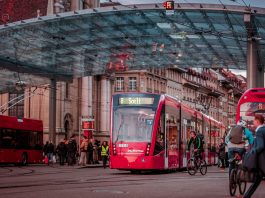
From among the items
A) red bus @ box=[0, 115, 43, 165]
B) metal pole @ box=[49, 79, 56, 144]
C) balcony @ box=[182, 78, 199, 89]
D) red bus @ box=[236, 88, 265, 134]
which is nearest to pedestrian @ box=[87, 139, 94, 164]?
red bus @ box=[0, 115, 43, 165]

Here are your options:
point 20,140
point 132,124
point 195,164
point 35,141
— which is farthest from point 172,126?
point 35,141

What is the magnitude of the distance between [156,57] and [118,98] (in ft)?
89.2

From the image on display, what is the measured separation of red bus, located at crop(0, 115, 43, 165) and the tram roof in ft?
16.2

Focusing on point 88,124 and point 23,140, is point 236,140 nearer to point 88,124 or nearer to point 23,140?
point 23,140

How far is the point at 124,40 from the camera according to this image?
1866 inches

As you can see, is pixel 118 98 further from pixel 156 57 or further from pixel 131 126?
pixel 156 57

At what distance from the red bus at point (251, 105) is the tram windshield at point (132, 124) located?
451cm

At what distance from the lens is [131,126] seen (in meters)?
27.2

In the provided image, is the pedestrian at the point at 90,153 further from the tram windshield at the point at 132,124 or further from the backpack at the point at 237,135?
the backpack at the point at 237,135

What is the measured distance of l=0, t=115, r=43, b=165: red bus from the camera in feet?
131

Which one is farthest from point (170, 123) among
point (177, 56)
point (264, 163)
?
point (177, 56)

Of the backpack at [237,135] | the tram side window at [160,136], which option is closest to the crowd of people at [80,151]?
the tram side window at [160,136]

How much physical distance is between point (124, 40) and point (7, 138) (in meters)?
11.2

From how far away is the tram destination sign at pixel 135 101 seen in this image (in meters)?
27.7
